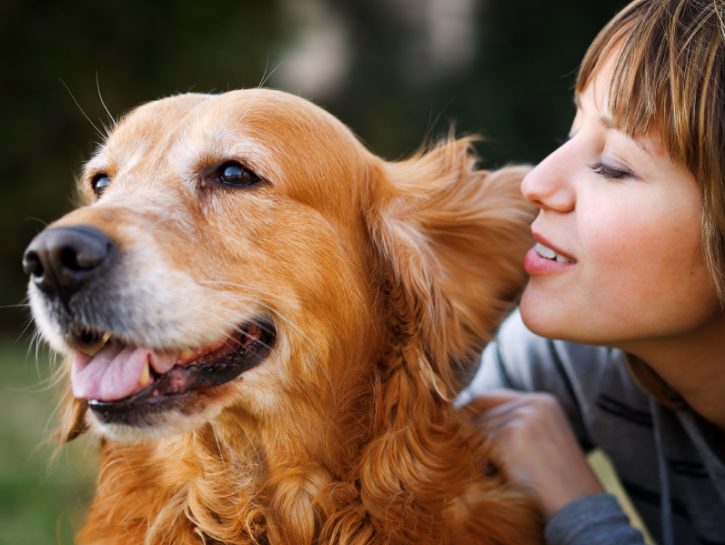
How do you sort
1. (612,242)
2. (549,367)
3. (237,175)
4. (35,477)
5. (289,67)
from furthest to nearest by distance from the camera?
(289,67)
(35,477)
(549,367)
(237,175)
(612,242)

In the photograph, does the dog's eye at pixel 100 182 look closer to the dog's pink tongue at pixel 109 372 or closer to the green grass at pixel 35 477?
the dog's pink tongue at pixel 109 372

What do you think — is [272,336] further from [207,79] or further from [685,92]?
[207,79]

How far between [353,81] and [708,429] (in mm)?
12123

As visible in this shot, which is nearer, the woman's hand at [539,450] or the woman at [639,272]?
the woman at [639,272]

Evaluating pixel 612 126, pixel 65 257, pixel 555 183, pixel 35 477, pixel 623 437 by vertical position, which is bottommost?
pixel 35 477

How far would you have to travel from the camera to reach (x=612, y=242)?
7.91 feet

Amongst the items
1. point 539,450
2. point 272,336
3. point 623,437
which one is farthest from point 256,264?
point 623,437

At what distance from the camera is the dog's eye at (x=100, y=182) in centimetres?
275

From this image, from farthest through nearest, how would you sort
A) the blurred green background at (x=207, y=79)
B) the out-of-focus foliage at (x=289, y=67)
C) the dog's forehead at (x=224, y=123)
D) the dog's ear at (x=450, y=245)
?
the out-of-focus foliage at (x=289, y=67) < the blurred green background at (x=207, y=79) < the dog's ear at (x=450, y=245) < the dog's forehead at (x=224, y=123)

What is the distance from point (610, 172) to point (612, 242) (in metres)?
0.20

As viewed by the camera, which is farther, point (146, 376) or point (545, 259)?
point (545, 259)

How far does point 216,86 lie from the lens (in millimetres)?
9945

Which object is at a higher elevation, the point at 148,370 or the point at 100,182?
the point at 100,182

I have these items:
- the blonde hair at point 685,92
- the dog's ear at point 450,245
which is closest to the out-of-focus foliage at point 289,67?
the dog's ear at point 450,245
